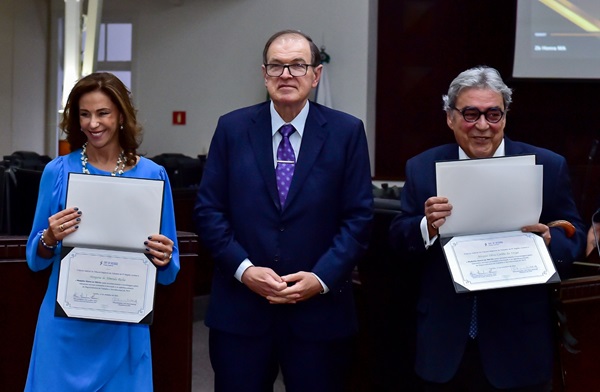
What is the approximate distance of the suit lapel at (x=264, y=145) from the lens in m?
2.69

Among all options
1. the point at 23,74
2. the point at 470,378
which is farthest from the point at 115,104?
the point at 23,74

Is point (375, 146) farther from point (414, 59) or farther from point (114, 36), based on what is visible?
point (114, 36)

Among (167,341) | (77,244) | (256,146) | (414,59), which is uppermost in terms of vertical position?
(414,59)

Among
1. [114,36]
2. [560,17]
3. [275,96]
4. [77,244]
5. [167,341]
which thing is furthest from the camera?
[114,36]

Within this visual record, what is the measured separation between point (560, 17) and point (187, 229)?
4.86 m

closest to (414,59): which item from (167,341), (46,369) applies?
(167,341)

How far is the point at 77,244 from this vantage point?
7.98ft

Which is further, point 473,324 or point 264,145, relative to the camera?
point 264,145

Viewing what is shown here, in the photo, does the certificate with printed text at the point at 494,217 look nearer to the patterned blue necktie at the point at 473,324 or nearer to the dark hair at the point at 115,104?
the patterned blue necktie at the point at 473,324

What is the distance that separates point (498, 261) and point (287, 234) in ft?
2.05

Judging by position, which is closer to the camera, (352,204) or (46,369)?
(46,369)

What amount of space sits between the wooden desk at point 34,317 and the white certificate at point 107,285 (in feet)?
1.87

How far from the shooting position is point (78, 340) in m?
2.48

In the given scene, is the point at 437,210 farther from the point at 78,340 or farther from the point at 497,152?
the point at 78,340
